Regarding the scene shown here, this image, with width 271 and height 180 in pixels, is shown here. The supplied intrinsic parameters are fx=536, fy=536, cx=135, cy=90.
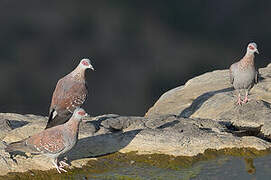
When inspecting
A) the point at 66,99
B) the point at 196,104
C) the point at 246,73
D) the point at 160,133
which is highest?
the point at 246,73

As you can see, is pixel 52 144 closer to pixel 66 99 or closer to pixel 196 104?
pixel 66 99

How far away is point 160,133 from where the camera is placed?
862cm

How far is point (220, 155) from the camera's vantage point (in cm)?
834

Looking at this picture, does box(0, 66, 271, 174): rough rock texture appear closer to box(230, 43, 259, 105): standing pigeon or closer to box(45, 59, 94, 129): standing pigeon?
box(45, 59, 94, 129): standing pigeon

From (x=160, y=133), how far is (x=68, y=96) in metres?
2.07

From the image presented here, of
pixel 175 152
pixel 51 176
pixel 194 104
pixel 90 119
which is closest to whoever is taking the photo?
pixel 51 176

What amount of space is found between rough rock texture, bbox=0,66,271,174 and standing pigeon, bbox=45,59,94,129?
1.07ft

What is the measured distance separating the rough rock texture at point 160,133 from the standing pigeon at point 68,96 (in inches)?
12.9

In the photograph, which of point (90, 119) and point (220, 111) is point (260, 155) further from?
point (90, 119)

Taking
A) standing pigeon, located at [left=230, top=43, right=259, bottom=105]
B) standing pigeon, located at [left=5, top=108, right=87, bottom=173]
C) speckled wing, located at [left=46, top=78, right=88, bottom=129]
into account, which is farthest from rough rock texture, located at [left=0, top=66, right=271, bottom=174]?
standing pigeon, located at [left=230, top=43, right=259, bottom=105]

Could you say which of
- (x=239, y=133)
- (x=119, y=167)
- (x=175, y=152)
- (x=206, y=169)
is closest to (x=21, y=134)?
(x=119, y=167)

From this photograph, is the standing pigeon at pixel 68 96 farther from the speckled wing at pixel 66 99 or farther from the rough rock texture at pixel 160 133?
the rough rock texture at pixel 160 133

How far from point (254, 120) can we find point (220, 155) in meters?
1.58

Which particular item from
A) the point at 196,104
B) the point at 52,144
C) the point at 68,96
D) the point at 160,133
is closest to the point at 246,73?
the point at 196,104
